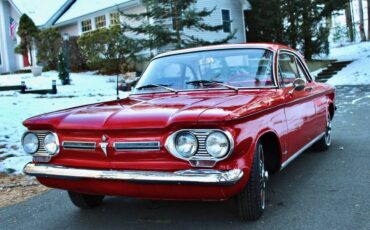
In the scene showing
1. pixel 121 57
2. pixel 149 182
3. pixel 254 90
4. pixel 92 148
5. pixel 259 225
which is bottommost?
pixel 259 225

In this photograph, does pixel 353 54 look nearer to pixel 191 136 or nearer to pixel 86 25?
pixel 86 25

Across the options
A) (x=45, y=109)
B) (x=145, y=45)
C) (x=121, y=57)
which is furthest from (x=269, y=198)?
(x=121, y=57)

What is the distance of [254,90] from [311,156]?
232 cm

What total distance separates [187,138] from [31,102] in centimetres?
1037

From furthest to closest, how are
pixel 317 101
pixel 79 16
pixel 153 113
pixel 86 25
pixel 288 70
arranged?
pixel 86 25, pixel 79 16, pixel 317 101, pixel 288 70, pixel 153 113

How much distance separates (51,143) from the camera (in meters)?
4.07

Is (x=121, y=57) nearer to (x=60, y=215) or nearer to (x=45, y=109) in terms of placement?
(x=45, y=109)

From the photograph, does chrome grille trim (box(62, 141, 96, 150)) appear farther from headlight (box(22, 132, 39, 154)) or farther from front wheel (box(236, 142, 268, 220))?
front wheel (box(236, 142, 268, 220))

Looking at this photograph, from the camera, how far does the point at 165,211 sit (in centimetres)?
445

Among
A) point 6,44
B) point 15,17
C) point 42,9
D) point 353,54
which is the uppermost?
point 42,9

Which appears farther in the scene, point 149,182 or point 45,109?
point 45,109

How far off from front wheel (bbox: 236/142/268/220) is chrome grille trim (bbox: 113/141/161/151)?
0.82 metres

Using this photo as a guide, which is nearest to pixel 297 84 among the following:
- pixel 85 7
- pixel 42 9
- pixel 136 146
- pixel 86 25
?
pixel 136 146

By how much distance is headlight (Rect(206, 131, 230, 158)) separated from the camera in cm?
348
